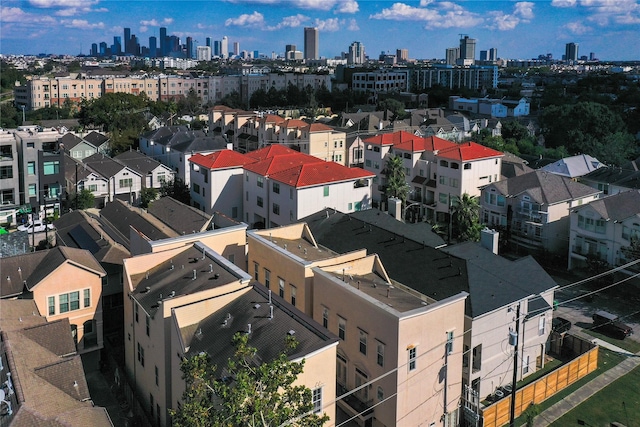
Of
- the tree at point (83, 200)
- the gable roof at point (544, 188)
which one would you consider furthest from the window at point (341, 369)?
the tree at point (83, 200)

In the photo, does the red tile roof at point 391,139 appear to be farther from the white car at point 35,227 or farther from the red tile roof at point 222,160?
the white car at point 35,227

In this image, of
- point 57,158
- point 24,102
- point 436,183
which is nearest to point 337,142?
point 436,183

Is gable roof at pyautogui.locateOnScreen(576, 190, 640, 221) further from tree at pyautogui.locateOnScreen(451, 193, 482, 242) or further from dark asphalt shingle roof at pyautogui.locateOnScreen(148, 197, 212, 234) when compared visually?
dark asphalt shingle roof at pyautogui.locateOnScreen(148, 197, 212, 234)

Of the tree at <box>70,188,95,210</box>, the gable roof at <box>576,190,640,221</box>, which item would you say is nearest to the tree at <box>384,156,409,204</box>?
the gable roof at <box>576,190,640,221</box>

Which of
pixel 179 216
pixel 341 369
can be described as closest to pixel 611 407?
pixel 341 369

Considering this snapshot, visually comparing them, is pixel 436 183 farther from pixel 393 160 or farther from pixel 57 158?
pixel 57 158

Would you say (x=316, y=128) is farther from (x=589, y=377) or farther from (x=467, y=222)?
(x=589, y=377)
